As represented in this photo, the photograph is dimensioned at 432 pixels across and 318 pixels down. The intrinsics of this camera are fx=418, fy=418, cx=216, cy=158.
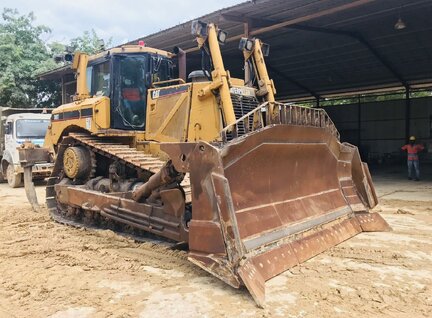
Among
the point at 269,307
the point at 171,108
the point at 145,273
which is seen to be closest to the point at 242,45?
the point at 171,108

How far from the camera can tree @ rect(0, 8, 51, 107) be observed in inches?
773

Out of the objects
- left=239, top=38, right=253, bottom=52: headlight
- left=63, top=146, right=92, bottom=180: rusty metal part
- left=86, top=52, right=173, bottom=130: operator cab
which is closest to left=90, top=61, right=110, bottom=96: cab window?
left=86, top=52, right=173, bottom=130: operator cab

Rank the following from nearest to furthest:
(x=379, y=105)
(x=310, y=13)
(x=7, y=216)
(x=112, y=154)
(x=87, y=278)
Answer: (x=87, y=278)
(x=112, y=154)
(x=7, y=216)
(x=310, y=13)
(x=379, y=105)

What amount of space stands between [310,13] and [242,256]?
8808 millimetres

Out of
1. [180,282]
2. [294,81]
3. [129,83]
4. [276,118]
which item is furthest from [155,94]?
[294,81]

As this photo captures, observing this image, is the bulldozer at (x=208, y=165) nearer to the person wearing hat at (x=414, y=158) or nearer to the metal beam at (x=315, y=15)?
the metal beam at (x=315, y=15)

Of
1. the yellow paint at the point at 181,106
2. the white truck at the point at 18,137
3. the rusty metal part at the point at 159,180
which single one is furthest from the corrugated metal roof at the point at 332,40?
the rusty metal part at the point at 159,180

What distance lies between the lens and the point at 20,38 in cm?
2203

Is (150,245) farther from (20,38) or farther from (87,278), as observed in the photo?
(20,38)

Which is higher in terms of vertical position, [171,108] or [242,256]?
[171,108]

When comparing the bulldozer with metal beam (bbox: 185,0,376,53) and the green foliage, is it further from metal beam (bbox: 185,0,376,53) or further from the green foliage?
the green foliage

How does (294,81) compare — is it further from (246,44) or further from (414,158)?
(246,44)

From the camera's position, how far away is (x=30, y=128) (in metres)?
12.9

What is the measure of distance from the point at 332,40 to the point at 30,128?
9975mm
